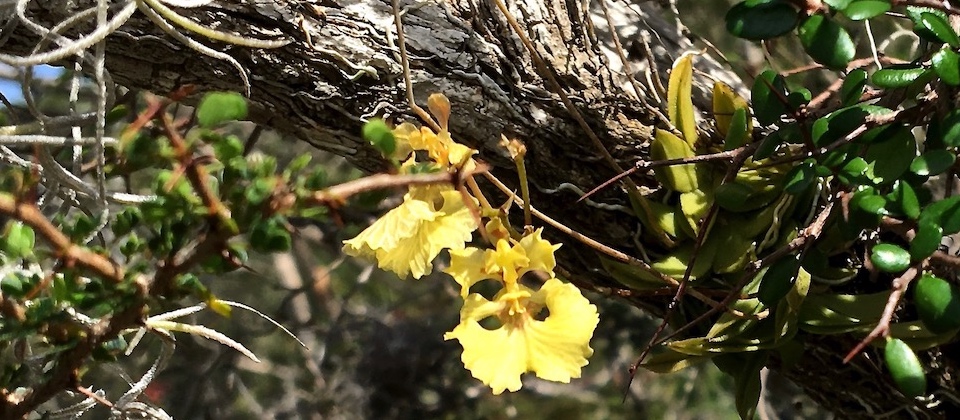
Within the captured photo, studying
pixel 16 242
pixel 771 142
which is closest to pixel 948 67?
pixel 771 142

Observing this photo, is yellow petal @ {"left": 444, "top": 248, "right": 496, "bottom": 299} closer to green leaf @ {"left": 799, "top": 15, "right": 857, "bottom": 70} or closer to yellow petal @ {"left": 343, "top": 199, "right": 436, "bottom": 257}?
yellow petal @ {"left": 343, "top": 199, "right": 436, "bottom": 257}

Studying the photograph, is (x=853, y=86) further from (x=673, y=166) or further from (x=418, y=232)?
(x=418, y=232)

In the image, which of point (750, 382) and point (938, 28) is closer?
point (938, 28)

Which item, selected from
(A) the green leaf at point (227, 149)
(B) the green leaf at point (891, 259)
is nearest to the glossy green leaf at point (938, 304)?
(B) the green leaf at point (891, 259)

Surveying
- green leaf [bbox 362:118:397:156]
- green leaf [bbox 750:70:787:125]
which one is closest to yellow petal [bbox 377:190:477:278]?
green leaf [bbox 362:118:397:156]

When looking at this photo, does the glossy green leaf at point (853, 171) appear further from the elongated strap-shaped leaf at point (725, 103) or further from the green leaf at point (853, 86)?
the elongated strap-shaped leaf at point (725, 103)
